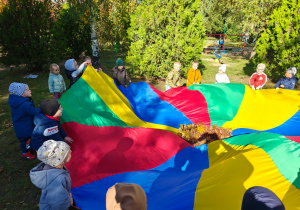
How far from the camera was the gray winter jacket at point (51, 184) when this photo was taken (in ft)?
5.94

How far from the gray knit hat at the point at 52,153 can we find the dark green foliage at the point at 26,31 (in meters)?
8.95

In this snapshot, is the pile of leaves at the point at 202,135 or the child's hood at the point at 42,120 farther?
the pile of leaves at the point at 202,135

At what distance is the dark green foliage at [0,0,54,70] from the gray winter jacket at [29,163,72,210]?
897cm

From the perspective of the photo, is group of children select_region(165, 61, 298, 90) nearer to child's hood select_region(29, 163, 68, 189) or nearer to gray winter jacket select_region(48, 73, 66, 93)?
gray winter jacket select_region(48, 73, 66, 93)

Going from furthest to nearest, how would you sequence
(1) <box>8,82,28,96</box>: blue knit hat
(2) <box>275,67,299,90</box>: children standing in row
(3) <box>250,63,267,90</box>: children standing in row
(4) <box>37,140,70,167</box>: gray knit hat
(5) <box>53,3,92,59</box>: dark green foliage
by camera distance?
(5) <box>53,3,92,59</box>: dark green foliage
(3) <box>250,63,267,90</box>: children standing in row
(2) <box>275,67,299,90</box>: children standing in row
(1) <box>8,82,28,96</box>: blue knit hat
(4) <box>37,140,70,167</box>: gray knit hat

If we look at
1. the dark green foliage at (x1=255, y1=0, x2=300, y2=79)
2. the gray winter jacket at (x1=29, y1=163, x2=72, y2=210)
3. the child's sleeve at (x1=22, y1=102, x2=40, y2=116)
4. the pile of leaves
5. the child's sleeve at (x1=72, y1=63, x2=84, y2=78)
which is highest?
the dark green foliage at (x1=255, y1=0, x2=300, y2=79)

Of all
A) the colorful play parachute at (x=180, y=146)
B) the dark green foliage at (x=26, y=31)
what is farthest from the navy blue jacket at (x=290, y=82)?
the dark green foliage at (x=26, y=31)

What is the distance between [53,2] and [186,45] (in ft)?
24.4

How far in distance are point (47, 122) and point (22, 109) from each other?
1.02 metres

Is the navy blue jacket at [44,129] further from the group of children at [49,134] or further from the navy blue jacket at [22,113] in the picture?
the navy blue jacket at [22,113]

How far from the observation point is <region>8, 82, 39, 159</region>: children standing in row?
10.9 ft

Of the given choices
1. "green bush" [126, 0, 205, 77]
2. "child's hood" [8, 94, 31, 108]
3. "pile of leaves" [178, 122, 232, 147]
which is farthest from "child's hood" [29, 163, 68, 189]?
"green bush" [126, 0, 205, 77]

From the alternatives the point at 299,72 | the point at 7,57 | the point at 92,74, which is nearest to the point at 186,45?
the point at 299,72

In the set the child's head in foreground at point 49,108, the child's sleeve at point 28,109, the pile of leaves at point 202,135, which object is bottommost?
the pile of leaves at point 202,135
